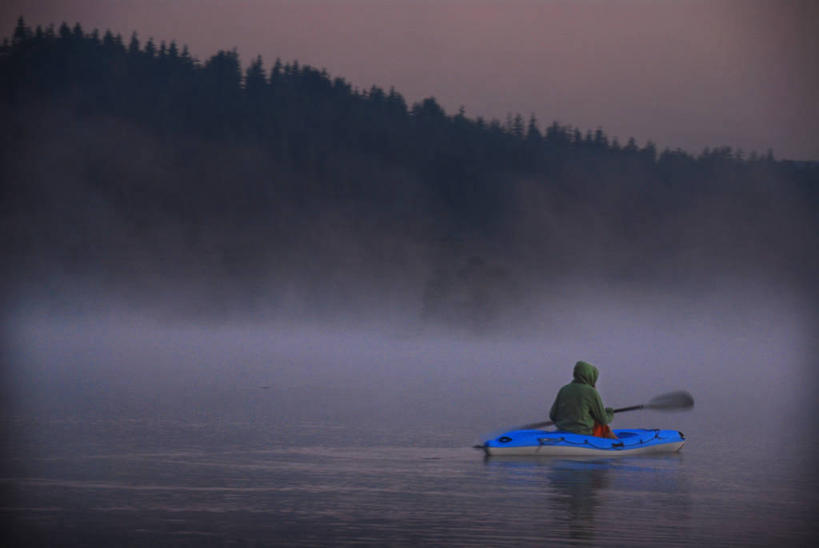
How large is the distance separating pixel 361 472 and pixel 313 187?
123 meters

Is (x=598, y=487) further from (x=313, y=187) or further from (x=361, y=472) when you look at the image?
(x=313, y=187)

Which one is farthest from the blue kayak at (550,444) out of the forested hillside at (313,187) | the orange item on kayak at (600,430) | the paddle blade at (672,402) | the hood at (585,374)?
the forested hillside at (313,187)

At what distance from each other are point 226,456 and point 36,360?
33341 millimetres

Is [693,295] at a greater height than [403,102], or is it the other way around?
[403,102]

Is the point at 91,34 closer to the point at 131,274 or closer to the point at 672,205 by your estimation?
the point at 131,274

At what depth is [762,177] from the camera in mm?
142250

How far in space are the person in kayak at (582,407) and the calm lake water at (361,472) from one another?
54cm

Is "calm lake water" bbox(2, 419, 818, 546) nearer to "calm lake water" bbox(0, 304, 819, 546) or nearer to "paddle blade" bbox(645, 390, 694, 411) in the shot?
"calm lake water" bbox(0, 304, 819, 546)

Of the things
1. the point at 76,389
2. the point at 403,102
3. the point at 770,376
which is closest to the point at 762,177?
the point at 403,102

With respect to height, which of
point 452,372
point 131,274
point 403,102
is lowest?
point 452,372

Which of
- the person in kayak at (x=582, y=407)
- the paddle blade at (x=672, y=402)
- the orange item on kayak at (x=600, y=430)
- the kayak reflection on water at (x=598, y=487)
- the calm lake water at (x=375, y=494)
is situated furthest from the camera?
the paddle blade at (x=672, y=402)

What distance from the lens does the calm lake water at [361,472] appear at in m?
12.5

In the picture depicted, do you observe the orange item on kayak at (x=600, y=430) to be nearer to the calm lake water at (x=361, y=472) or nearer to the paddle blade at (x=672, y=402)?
the calm lake water at (x=361, y=472)

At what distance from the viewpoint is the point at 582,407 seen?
17.6m
